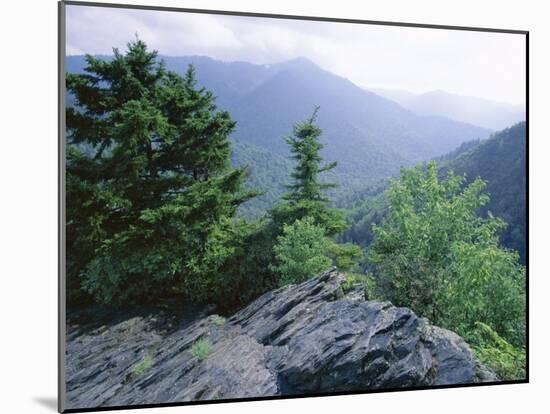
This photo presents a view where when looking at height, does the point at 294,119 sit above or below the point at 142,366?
above

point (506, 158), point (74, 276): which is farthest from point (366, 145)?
point (74, 276)

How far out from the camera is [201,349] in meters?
7.81

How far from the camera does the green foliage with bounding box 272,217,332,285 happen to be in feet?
27.0

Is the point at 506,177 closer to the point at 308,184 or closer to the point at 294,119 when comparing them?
the point at 308,184

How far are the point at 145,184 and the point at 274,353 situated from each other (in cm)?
229

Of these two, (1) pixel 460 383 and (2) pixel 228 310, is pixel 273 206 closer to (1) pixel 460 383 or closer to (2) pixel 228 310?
(2) pixel 228 310

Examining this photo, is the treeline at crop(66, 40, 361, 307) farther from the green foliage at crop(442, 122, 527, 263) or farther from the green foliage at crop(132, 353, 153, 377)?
the green foliage at crop(442, 122, 527, 263)

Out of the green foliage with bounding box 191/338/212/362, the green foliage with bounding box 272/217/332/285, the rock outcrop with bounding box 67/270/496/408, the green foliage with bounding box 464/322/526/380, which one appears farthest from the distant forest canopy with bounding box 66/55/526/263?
the green foliage with bounding box 191/338/212/362

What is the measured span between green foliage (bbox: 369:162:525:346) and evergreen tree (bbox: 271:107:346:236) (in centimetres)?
59

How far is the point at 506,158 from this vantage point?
893 centimetres

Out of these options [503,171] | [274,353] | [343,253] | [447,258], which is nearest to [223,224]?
[343,253]

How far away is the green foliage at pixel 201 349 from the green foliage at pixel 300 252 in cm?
109

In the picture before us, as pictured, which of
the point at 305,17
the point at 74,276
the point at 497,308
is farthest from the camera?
the point at 497,308
